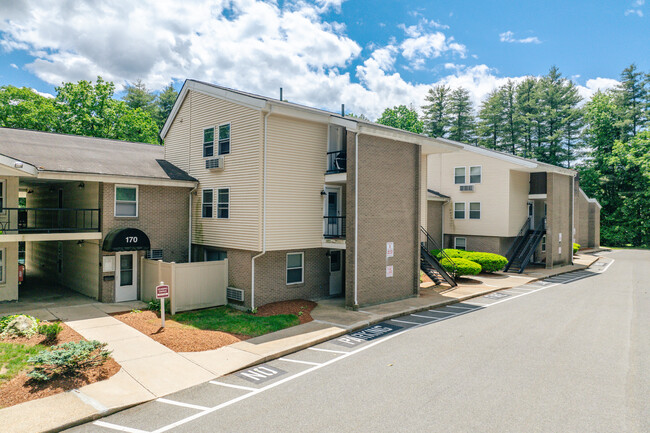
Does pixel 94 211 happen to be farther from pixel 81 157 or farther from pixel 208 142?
pixel 208 142

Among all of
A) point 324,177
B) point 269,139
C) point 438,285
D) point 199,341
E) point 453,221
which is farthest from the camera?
point 453,221

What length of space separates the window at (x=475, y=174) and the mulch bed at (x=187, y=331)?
19.2m

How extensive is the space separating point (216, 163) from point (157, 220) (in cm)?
383

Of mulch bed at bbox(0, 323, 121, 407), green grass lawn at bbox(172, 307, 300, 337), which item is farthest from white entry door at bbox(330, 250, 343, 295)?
mulch bed at bbox(0, 323, 121, 407)

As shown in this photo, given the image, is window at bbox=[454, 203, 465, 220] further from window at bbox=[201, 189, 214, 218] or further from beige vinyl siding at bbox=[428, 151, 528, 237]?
window at bbox=[201, 189, 214, 218]

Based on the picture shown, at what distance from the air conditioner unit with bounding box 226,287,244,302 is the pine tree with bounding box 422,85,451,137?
56.7 meters

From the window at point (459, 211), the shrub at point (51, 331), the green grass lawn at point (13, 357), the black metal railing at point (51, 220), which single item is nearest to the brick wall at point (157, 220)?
the black metal railing at point (51, 220)

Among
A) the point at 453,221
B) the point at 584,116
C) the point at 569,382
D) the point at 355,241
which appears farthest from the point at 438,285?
the point at 584,116

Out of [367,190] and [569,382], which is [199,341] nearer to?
[367,190]

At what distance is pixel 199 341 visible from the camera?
39.0 ft

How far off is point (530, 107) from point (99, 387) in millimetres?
66714

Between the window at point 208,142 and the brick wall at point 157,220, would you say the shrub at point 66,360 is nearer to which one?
the brick wall at point 157,220

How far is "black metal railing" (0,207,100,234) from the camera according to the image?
16172 millimetres

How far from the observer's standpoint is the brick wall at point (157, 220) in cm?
1673
